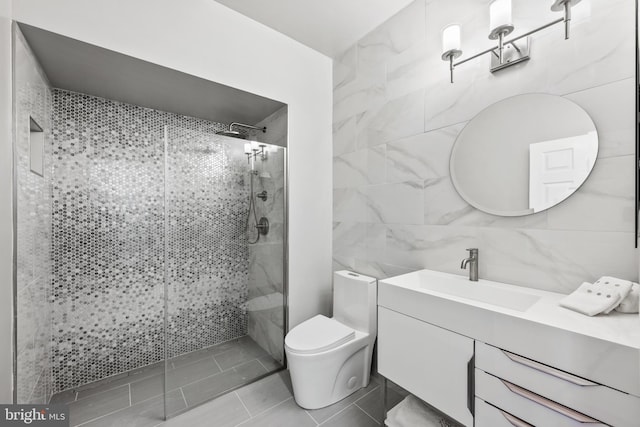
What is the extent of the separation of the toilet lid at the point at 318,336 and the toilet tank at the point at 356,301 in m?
0.08

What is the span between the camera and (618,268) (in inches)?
42.3

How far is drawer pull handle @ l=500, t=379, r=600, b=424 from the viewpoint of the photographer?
833mm

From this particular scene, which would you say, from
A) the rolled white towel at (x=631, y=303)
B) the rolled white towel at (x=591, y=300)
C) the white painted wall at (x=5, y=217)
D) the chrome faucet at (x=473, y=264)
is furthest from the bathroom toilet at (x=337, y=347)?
the white painted wall at (x=5, y=217)

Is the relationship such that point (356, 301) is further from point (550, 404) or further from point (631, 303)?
point (631, 303)

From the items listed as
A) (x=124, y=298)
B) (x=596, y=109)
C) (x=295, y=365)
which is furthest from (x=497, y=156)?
(x=124, y=298)

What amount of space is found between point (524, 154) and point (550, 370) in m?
0.98

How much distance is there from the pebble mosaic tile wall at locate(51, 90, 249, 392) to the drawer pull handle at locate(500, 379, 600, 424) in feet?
6.03

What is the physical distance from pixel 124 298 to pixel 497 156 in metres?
2.80

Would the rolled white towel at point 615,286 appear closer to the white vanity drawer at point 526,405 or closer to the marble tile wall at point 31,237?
the white vanity drawer at point 526,405

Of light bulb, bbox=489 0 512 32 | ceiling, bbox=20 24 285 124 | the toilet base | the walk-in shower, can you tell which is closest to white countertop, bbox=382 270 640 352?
the toilet base

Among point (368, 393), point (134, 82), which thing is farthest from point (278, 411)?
point (134, 82)

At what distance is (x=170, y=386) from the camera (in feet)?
5.70

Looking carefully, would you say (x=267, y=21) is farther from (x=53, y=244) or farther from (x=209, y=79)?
(x=53, y=244)

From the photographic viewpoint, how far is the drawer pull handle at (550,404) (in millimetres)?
833
